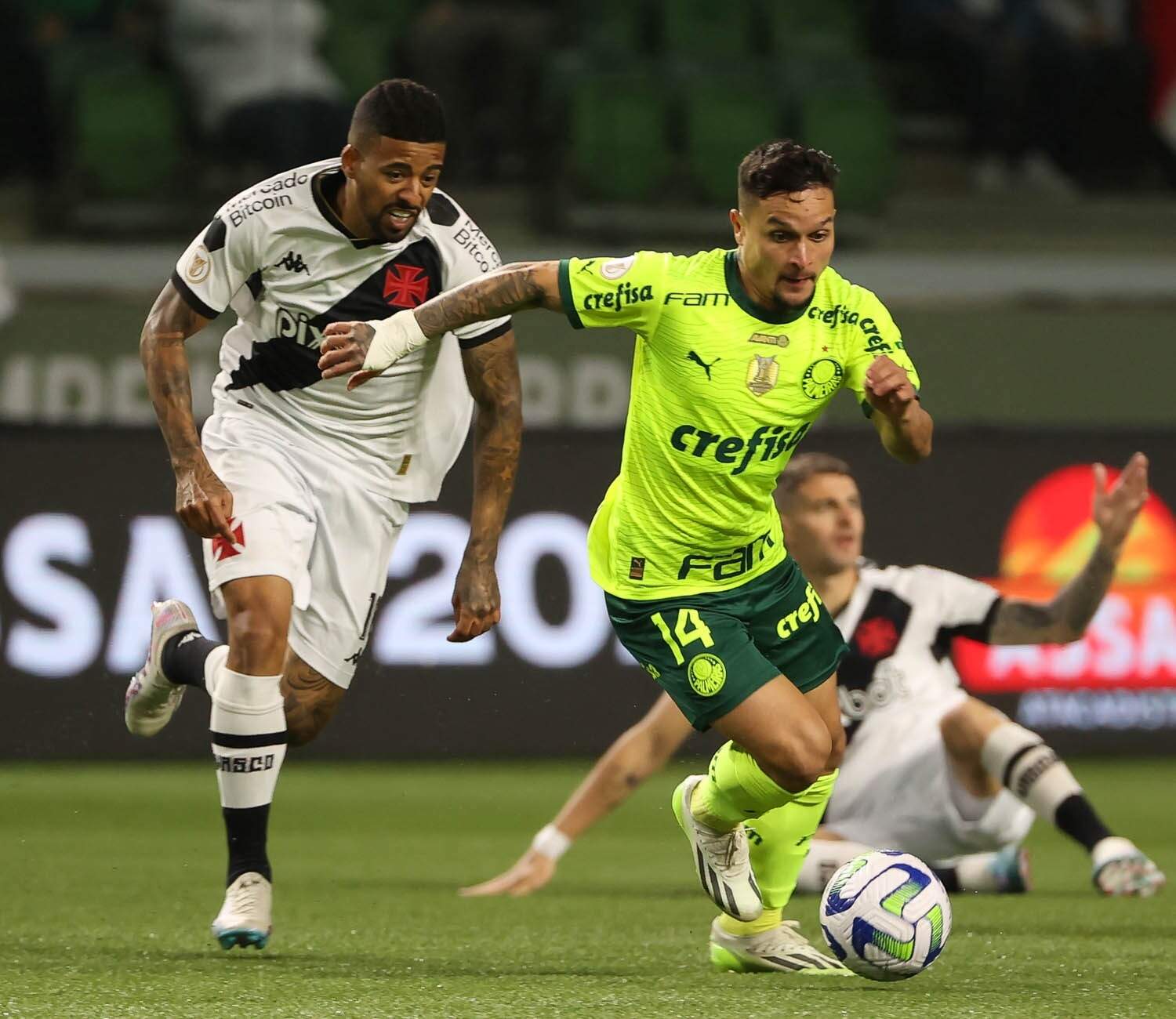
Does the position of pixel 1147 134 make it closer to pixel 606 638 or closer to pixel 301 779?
pixel 606 638

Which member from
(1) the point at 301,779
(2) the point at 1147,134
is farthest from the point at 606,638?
(2) the point at 1147,134

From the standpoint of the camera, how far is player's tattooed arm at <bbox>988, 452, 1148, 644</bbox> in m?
5.54

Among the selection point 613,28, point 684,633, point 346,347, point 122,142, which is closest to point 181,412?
point 346,347

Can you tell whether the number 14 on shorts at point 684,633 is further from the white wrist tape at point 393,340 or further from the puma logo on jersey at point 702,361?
the white wrist tape at point 393,340

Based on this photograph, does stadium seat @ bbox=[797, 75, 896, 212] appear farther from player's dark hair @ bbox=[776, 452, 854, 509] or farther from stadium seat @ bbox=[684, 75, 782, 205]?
player's dark hair @ bbox=[776, 452, 854, 509]

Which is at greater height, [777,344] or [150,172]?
[150,172]

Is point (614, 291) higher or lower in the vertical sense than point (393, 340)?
higher

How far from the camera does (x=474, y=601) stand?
17.4ft

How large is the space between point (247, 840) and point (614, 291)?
158 cm

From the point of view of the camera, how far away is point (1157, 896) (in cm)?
635

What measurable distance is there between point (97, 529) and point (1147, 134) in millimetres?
7310

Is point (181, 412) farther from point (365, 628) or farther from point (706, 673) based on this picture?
point (706, 673)

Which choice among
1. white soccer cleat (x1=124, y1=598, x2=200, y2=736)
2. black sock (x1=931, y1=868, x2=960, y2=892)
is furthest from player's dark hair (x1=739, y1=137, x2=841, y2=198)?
black sock (x1=931, y1=868, x2=960, y2=892)

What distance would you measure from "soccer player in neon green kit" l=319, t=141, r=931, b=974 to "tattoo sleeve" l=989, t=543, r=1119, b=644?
113 centimetres
